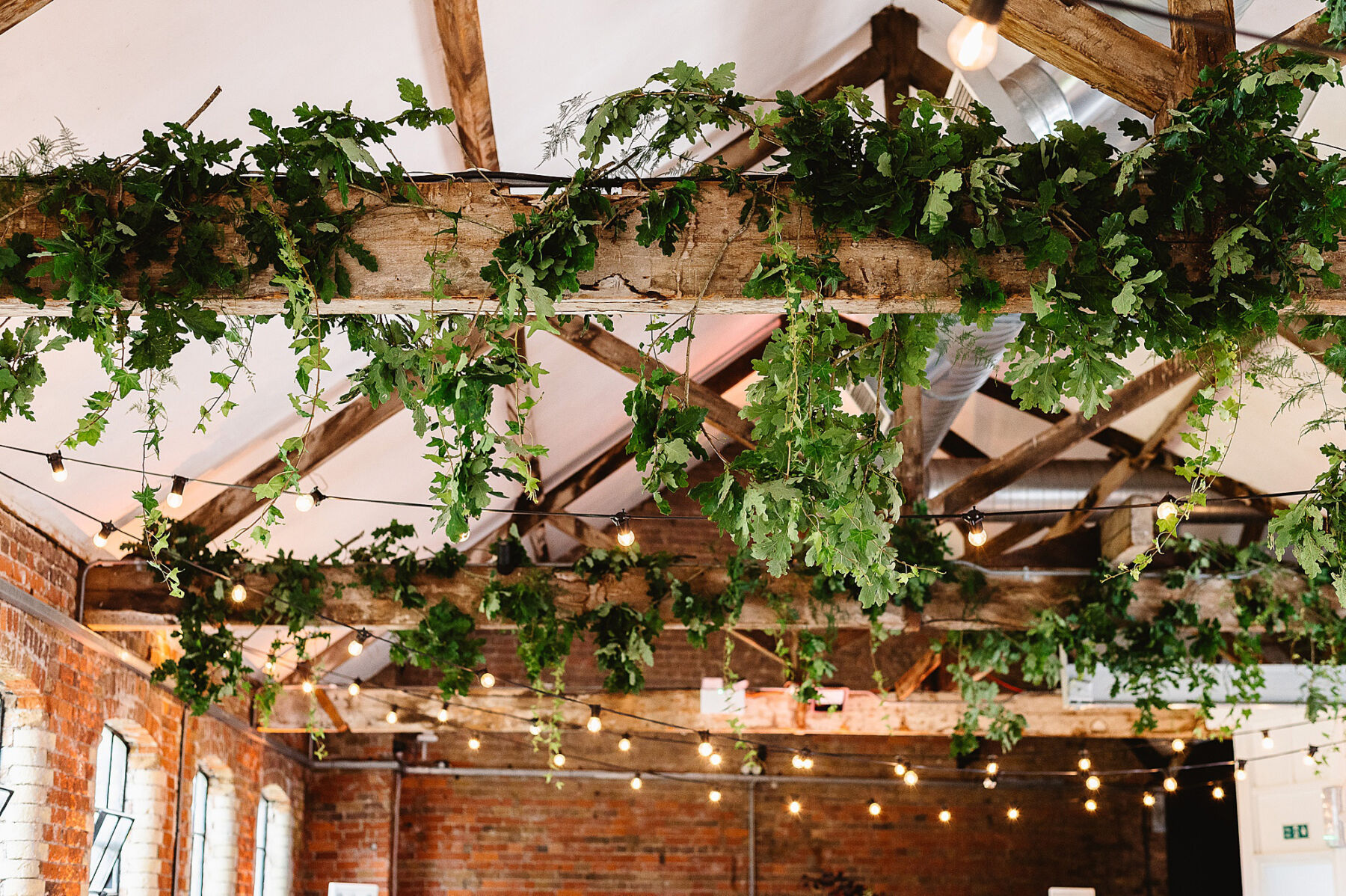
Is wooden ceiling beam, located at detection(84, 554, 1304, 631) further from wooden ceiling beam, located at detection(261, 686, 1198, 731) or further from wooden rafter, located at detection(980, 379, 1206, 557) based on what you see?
wooden ceiling beam, located at detection(261, 686, 1198, 731)

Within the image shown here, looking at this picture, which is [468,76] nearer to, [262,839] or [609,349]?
[609,349]

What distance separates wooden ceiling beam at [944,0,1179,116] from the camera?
310cm

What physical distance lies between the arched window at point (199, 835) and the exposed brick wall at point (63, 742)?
23.9 inches

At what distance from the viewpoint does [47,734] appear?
525 centimetres

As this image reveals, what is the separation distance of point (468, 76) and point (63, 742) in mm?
3406

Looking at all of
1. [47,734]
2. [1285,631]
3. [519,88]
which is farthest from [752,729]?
[519,88]

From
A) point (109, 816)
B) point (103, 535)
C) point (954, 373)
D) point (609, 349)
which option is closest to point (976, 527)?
point (954, 373)

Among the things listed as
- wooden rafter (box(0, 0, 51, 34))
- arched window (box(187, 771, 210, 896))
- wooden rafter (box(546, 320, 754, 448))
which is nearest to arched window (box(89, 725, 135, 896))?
arched window (box(187, 771, 210, 896))

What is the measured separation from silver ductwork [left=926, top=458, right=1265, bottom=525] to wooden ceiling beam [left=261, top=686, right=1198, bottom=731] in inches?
50.7

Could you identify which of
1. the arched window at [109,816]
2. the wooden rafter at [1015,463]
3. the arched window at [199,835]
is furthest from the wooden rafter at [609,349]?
the arched window at [199,835]

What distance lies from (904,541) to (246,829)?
16.4ft

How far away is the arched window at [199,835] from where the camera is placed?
7.59 m

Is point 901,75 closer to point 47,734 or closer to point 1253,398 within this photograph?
point 1253,398

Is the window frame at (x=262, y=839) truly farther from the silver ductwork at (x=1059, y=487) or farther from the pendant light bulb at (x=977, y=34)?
the pendant light bulb at (x=977, y=34)
